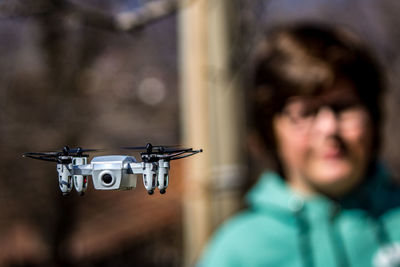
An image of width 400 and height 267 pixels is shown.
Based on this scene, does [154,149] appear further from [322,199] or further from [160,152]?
[322,199]

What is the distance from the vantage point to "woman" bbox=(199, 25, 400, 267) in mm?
2986

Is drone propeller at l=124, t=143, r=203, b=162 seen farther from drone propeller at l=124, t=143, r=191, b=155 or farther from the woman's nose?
the woman's nose

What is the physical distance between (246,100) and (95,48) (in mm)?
1468

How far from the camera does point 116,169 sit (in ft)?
2.57

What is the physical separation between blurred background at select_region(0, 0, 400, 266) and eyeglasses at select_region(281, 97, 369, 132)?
1.43 feet

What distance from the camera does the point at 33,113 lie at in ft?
21.2

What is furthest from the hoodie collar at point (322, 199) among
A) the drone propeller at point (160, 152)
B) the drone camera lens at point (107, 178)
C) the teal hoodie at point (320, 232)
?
the drone camera lens at point (107, 178)

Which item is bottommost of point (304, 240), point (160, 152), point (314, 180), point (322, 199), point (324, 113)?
point (304, 240)

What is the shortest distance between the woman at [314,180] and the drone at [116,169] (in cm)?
202

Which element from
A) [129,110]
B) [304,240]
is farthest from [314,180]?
[129,110]

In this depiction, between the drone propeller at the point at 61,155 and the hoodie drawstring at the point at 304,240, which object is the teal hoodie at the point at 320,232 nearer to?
the hoodie drawstring at the point at 304,240

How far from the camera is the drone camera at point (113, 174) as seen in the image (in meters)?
0.78

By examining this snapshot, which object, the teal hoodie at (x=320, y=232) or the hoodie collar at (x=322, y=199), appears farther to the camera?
the hoodie collar at (x=322, y=199)

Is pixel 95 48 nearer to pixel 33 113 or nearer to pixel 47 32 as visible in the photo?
pixel 47 32
